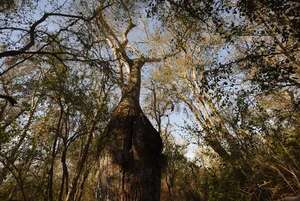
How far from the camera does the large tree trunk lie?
473 cm

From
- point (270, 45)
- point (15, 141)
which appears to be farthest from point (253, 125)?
point (15, 141)

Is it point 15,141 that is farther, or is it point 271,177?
point 15,141

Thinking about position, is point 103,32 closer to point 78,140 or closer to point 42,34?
point 42,34

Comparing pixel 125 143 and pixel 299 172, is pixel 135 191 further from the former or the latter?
pixel 299 172

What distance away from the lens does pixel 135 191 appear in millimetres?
4691

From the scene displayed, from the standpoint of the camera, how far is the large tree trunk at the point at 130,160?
15.5ft

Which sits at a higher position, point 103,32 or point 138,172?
point 103,32

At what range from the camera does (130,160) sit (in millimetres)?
4973

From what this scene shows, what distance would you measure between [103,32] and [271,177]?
7194 mm

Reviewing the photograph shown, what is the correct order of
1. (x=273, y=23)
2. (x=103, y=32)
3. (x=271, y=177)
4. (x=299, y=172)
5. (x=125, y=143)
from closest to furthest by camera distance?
(x=125, y=143) → (x=273, y=23) → (x=299, y=172) → (x=271, y=177) → (x=103, y=32)

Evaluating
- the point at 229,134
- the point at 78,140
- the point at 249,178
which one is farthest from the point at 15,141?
the point at 249,178

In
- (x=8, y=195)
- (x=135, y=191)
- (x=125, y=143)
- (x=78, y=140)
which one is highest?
(x=78, y=140)

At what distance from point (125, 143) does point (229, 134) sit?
8503 millimetres

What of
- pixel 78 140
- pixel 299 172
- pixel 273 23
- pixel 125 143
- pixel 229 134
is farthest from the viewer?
pixel 78 140
